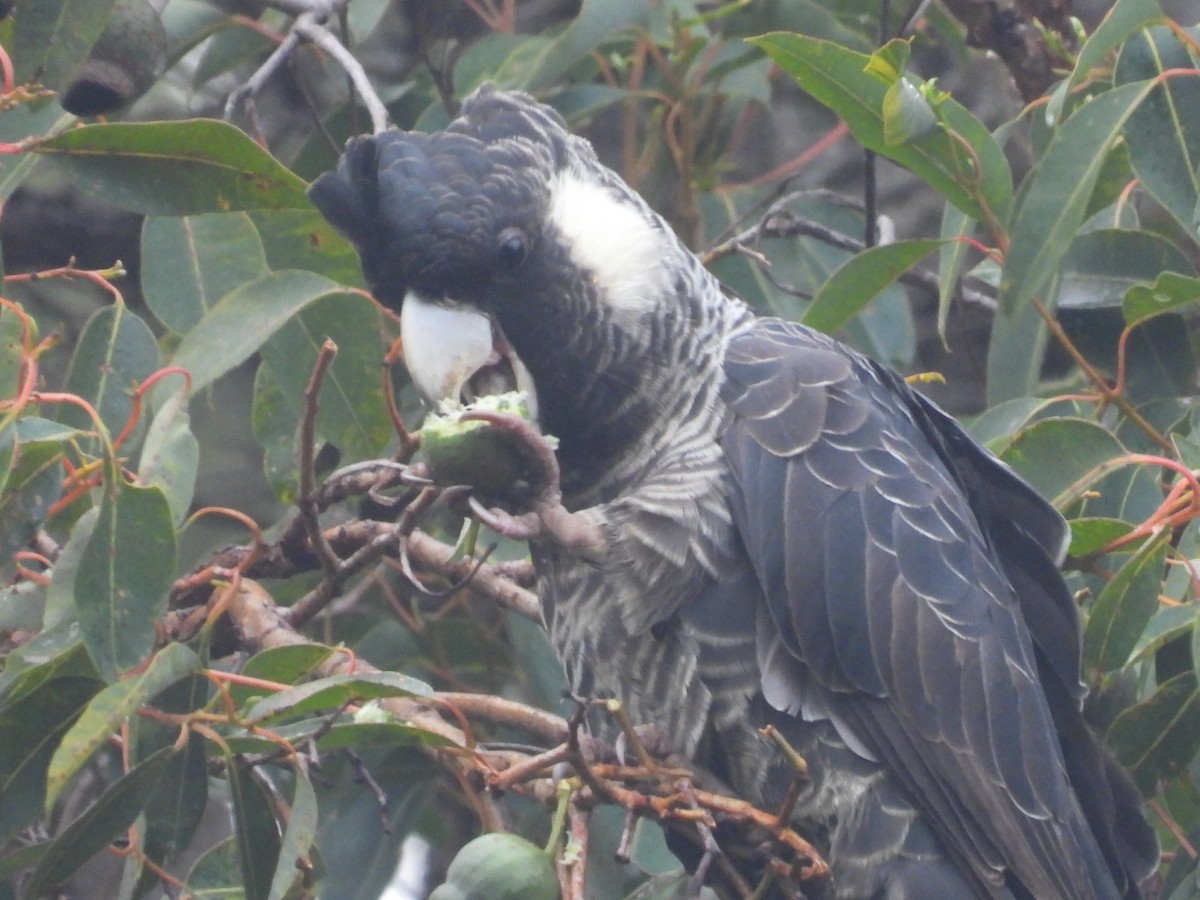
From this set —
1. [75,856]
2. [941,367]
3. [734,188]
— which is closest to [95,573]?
[75,856]

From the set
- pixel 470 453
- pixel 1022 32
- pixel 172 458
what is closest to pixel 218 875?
pixel 172 458

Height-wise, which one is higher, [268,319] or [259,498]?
[268,319]

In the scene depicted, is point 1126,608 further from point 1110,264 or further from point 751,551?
point 1110,264

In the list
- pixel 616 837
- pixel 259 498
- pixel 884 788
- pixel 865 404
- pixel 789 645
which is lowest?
pixel 259 498

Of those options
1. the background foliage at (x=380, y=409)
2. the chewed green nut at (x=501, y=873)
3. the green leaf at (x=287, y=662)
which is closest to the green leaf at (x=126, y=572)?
the background foliage at (x=380, y=409)

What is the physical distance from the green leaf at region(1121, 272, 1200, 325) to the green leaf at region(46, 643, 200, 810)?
3.95 feet

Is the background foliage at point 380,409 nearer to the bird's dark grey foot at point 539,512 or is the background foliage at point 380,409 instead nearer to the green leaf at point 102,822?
the green leaf at point 102,822

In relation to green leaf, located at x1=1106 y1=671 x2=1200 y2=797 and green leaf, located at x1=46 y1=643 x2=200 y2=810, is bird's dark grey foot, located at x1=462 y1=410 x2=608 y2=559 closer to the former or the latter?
green leaf, located at x1=46 y1=643 x2=200 y2=810

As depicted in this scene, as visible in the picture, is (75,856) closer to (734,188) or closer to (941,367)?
(734,188)

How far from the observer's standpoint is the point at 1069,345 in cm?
193

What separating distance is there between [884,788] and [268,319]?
91cm

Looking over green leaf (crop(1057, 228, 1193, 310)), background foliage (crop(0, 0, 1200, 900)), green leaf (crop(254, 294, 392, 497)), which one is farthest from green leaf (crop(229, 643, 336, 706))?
green leaf (crop(1057, 228, 1193, 310))

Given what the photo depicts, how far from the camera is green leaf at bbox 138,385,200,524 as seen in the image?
1.56 meters

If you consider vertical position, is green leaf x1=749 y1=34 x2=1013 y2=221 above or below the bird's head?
above
